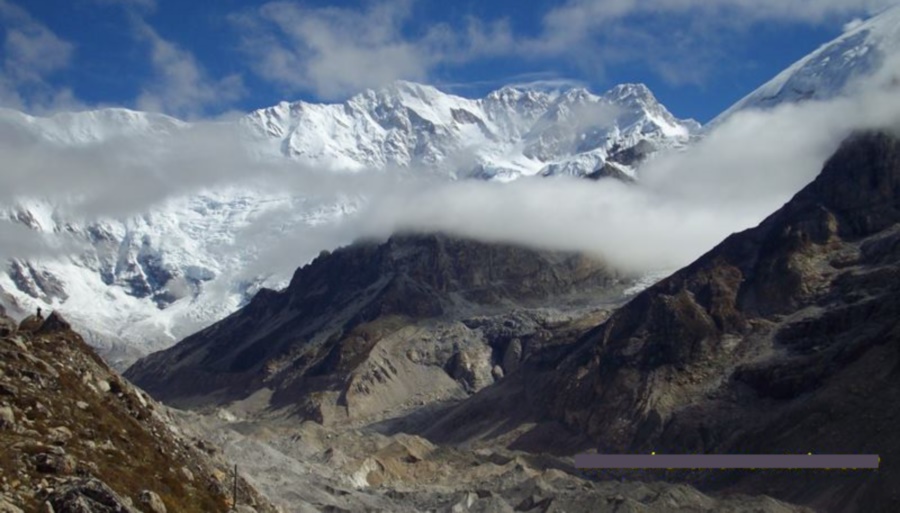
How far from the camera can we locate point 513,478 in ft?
654

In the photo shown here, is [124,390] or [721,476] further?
[721,476]

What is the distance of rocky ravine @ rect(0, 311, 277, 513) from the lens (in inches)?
1964

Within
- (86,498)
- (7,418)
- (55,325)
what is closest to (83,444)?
(7,418)

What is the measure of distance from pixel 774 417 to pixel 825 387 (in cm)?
938

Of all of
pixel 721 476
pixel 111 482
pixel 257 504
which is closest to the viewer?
pixel 111 482

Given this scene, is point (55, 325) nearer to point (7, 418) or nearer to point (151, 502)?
point (7, 418)

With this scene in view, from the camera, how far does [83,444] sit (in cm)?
5897

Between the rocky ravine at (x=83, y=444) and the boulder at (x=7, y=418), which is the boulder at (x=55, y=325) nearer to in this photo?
the rocky ravine at (x=83, y=444)

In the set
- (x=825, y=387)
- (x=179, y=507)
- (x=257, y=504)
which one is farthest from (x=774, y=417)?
(x=179, y=507)

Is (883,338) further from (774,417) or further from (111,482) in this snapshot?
(111,482)

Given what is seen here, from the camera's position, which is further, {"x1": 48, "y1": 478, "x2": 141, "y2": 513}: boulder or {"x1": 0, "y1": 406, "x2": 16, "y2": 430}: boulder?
{"x1": 0, "y1": 406, "x2": 16, "y2": 430}: boulder
